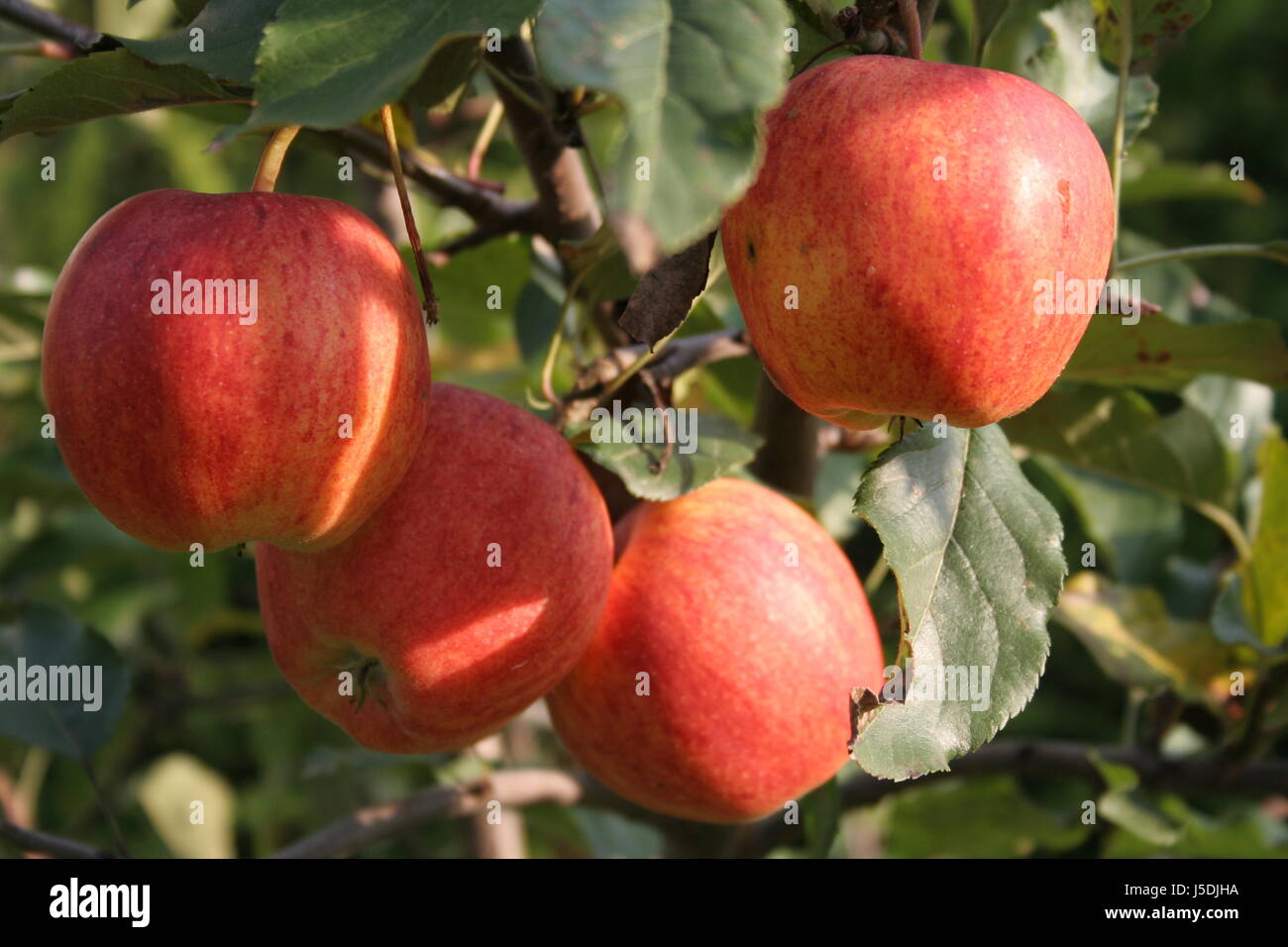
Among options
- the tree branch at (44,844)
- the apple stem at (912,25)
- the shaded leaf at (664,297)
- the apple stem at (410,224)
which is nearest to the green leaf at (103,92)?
the apple stem at (410,224)

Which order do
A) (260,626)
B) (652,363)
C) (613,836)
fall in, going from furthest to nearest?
1. (260,626)
2. (613,836)
3. (652,363)

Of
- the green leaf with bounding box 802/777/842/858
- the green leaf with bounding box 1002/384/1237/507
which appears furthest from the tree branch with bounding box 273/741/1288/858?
the green leaf with bounding box 1002/384/1237/507

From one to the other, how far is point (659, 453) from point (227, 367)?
33 cm

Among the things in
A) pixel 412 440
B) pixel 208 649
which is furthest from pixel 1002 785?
pixel 208 649

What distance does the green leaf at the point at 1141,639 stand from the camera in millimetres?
1138

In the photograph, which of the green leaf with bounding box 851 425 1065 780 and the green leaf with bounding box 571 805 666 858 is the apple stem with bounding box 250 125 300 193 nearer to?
the green leaf with bounding box 851 425 1065 780

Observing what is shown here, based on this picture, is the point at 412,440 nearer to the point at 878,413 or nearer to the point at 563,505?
the point at 563,505

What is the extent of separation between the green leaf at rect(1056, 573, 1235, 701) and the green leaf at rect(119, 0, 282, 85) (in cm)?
89

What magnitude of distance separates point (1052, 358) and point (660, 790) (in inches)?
16.4

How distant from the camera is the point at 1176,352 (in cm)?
94

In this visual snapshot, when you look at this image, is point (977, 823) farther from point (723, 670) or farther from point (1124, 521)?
point (723, 670)

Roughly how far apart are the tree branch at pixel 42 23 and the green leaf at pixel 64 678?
55 centimetres

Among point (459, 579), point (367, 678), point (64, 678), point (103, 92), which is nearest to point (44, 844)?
point (64, 678)

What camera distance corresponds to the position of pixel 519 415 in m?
Result: 0.77
